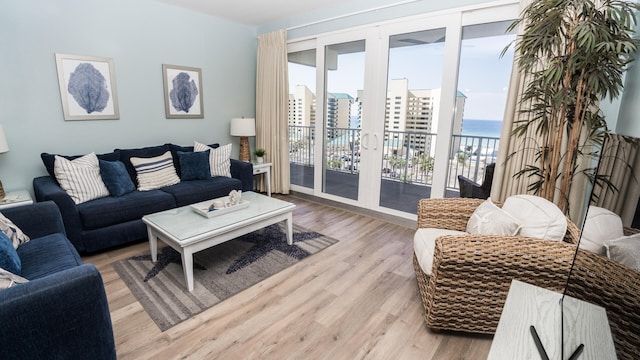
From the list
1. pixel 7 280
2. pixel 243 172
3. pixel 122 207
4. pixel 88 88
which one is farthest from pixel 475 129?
pixel 88 88

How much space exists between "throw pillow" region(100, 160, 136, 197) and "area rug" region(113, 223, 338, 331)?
0.79 m

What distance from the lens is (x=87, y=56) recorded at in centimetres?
338

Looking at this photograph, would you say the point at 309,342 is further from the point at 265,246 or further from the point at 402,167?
the point at 402,167

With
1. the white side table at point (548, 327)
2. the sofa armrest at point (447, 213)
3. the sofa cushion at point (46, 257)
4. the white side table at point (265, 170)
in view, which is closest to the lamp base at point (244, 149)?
the white side table at point (265, 170)

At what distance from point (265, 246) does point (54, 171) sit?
218 cm

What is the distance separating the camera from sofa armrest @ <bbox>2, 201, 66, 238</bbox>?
7.05ft

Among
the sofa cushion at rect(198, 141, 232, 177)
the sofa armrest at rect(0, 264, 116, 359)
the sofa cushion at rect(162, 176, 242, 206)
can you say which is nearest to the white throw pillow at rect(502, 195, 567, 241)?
the sofa armrest at rect(0, 264, 116, 359)

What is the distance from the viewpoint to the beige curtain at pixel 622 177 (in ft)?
2.66

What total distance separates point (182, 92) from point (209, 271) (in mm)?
2744

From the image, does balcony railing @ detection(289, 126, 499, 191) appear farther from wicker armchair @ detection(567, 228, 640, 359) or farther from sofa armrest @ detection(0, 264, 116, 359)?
sofa armrest @ detection(0, 264, 116, 359)

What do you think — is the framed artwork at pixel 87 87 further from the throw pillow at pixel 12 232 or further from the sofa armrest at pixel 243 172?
the throw pillow at pixel 12 232

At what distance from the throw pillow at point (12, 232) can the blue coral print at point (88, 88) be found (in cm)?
183

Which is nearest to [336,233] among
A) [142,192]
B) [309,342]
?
[309,342]

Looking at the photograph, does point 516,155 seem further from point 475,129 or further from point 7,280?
point 7,280
